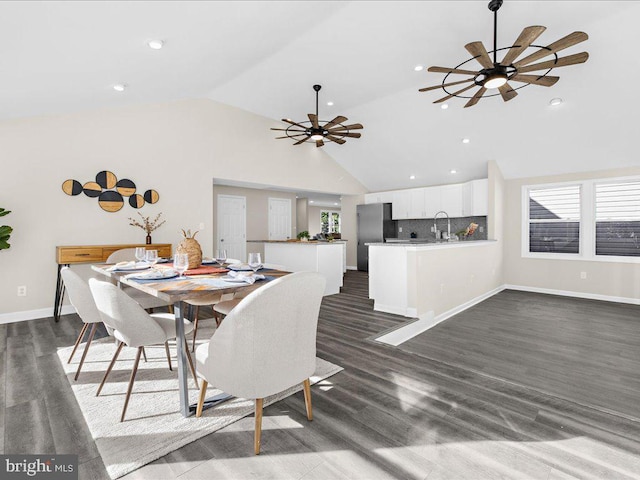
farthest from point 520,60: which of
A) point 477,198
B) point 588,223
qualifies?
point 588,223

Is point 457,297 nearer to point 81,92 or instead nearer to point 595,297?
point 595,297

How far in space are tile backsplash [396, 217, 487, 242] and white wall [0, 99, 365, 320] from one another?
12.3 feet

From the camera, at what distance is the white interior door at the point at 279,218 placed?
320 inches

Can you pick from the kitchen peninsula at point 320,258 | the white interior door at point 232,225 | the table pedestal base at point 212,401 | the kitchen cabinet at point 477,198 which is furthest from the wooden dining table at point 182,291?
the kitchen cabinet at point 477,198

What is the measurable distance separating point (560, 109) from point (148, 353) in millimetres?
5975

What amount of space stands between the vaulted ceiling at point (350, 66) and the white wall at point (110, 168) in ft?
1.06

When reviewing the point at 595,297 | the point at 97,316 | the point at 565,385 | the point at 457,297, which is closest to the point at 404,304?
the point at 457,297

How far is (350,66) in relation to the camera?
4141 millimetres

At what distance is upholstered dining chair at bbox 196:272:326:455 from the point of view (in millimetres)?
1455

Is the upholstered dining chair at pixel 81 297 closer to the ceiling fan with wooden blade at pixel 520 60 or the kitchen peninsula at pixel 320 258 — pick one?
the kitchen peninsula at pixel 320 258

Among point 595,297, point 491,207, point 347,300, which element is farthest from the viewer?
point 491,207

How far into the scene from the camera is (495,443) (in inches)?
64.6

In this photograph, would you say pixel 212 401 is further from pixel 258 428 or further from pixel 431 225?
pixel 431 225

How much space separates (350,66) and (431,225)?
15.0ft
